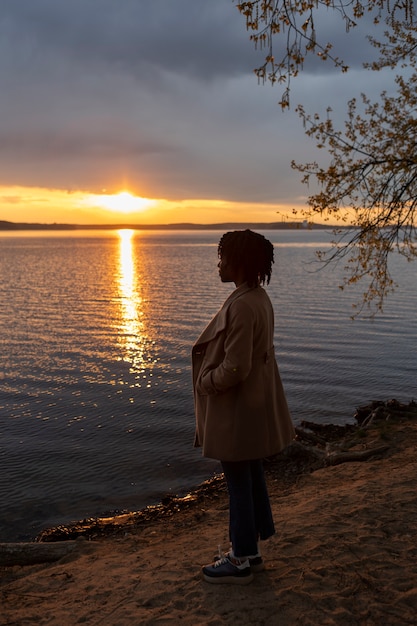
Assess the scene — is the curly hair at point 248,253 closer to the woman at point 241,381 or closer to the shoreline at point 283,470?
the woman at point 241,381

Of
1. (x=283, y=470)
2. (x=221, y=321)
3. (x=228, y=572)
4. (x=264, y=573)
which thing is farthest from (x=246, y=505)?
(x=283, y=470)

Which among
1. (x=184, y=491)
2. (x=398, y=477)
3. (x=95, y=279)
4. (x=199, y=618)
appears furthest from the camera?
(x=95, y=279)

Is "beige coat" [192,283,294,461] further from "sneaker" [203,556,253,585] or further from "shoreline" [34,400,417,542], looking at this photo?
"shoreline" [34,400,417,542]

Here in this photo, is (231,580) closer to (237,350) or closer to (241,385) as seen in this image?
(241,385)

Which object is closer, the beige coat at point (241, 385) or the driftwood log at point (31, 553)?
the beige coat at point (241, 385)

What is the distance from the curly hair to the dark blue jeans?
1.40 meters

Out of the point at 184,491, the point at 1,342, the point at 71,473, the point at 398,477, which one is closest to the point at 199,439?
the point at 398,477

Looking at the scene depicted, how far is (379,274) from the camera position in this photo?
9688mm

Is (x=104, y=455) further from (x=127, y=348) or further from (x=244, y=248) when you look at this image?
(x=127, y=348)

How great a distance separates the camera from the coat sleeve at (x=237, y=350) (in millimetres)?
3812

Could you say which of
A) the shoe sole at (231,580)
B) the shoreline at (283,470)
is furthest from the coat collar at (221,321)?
the shoreline at (283,470)

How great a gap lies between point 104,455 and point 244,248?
7.49 metres

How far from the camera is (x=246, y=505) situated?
4133mm

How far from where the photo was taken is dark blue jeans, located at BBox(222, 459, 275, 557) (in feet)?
13.4
